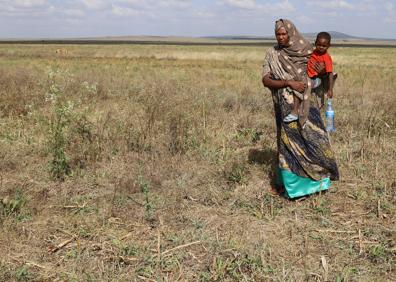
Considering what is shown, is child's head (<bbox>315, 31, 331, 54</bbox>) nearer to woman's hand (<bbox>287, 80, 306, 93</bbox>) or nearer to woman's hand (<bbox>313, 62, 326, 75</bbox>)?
woman's hand (<bbox>313, 62, 326, 75</bbox>)

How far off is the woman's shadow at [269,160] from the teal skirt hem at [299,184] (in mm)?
296

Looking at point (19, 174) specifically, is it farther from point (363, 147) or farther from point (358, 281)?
point (363, 147)

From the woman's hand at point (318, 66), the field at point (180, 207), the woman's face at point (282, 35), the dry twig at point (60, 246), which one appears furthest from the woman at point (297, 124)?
the dry twig at point (60, 246)

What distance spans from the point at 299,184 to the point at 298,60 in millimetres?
1279

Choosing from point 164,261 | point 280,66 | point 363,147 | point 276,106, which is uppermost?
point 280,66

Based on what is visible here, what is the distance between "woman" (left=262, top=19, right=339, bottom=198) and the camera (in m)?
3.99

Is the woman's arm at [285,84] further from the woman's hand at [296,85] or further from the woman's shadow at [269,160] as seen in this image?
the woman's shadow at [269,160]

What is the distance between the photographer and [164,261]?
10.6 feet

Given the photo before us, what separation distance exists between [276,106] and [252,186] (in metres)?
0.99

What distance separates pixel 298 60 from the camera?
4.02 meters

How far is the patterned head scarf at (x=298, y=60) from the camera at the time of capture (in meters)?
3.98

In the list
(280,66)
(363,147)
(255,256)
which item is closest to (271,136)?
(363,147)

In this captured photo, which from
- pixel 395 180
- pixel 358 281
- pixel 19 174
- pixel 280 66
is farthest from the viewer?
pixel 19 174

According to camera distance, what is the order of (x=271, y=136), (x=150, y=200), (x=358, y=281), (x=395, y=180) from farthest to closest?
(x=271, y=136)
(x=395, y=180)
(x=150, y=200)
(x=358, y=281)
